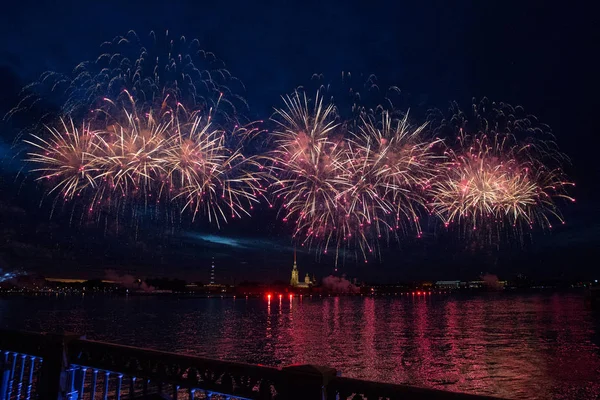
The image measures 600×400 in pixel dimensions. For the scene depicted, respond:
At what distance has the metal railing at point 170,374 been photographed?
14.7 ft

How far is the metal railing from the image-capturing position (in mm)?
4473

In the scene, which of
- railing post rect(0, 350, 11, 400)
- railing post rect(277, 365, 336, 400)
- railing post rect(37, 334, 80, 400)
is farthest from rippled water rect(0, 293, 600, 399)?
railing post rect(277, 365, 336, 400)

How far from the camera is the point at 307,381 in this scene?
455 centimetres

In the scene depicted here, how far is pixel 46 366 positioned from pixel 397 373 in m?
29.7

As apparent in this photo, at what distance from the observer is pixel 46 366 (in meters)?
6.81

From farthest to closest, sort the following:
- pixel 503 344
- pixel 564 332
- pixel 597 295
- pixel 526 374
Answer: pixel 597 295 → pixel 564 332 → pixel 503 344 → pixel 526 374

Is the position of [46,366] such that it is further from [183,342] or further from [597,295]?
[597,295]

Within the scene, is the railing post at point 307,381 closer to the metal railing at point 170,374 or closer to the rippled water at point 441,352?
the metal railing at point 170,374

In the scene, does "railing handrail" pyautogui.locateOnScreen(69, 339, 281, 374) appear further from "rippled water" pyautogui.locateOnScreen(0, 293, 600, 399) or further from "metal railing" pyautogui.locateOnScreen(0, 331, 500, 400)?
"rippled water" pyautogui.locateOnScreen(0, 293, 600, 399)

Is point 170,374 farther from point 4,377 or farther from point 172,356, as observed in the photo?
point 4,377

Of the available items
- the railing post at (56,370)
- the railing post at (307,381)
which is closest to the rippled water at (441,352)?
the railing post at (56,370)

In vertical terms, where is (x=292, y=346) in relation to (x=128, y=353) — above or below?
below

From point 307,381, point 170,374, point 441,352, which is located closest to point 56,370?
Result: point 170,374

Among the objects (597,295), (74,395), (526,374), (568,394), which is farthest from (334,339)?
(597,295)
